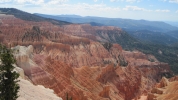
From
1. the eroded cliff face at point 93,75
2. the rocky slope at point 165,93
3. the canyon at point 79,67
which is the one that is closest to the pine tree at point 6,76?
the eroded cliff face at point 93,75

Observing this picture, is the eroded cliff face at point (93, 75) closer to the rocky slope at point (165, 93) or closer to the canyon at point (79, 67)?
the canyon at point (79, 67)

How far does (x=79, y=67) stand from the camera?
9144 centimetres

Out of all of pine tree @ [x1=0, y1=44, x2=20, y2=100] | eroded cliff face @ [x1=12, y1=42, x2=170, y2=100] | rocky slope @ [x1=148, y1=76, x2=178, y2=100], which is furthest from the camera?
rocky slope @ [x1=148, y1=76, x2=178, y2=100]

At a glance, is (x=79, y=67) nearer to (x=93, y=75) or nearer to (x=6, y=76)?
(x=93, y=75)

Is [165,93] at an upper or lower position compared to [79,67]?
upper

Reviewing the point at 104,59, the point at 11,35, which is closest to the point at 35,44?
the point at 11,35

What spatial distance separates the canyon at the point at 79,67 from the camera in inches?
1596

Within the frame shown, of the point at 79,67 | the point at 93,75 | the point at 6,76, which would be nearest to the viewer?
the point at 6,76

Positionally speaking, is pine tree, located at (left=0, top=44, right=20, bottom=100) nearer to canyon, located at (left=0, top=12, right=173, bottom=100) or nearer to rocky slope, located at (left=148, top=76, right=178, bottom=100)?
canyon, located at (left=0, top=12, right=173, bottom=100)

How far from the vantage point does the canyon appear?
40.5 metres

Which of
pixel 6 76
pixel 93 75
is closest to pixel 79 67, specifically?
pixel 93 75

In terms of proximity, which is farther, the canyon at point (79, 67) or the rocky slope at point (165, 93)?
the rocky slope at point (165, 93)

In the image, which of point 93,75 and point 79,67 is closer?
point 93,75

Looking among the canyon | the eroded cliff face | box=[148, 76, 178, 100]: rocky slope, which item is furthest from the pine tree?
box=[148, 76, 178, 100]: rocky slope
